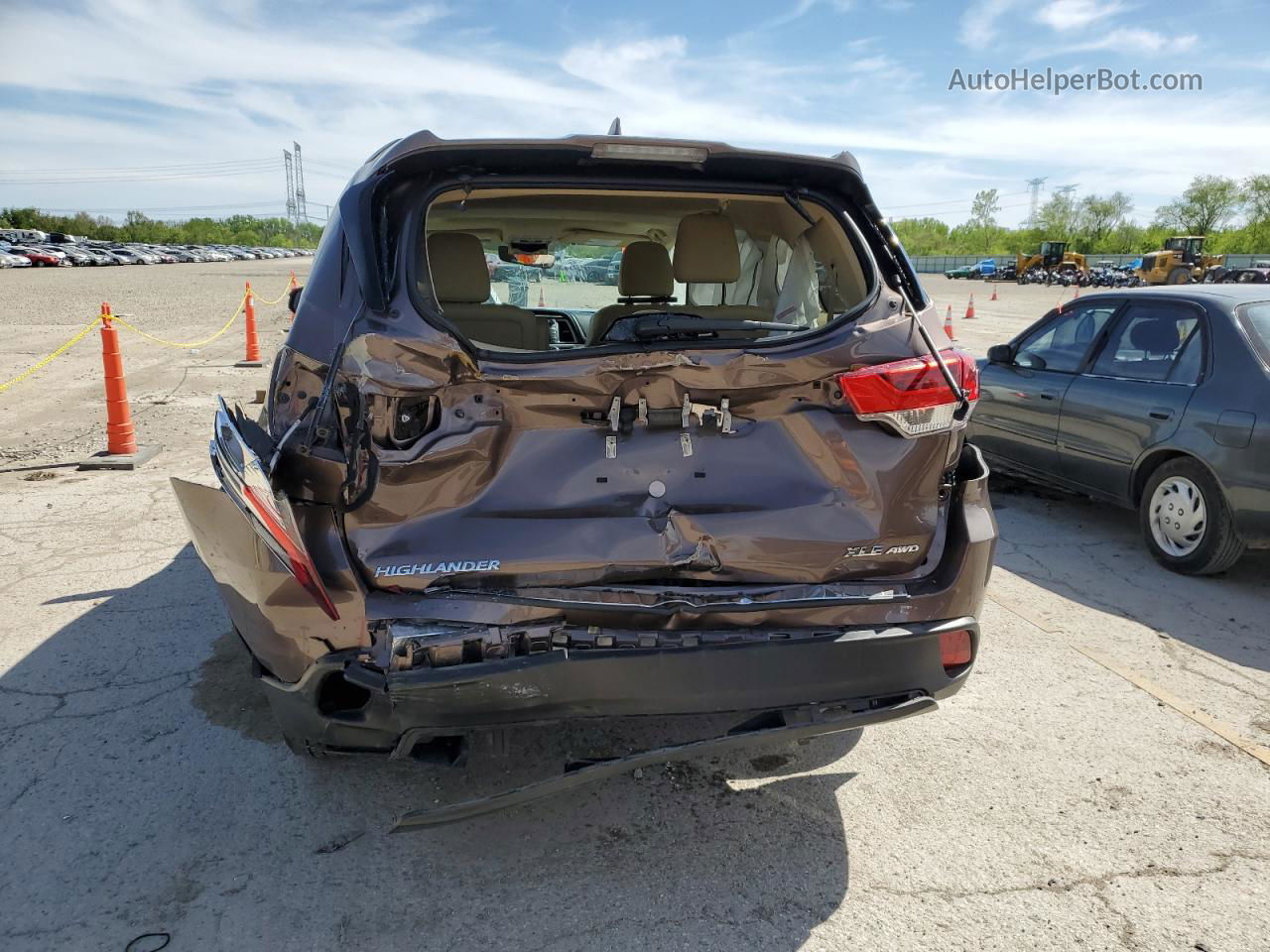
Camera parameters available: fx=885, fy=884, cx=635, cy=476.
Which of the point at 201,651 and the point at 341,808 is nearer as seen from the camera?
the point at 341,808

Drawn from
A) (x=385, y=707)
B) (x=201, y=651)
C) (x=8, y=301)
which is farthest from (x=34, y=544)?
(x=8, y=301)

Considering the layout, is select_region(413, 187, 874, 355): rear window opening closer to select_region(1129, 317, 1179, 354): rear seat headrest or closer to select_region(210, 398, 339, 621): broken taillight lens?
select_region(210, 398, 339, 621): broken taillight lens

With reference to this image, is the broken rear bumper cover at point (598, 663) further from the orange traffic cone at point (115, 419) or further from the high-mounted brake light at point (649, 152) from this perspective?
the orange traffic cone at point (115, 419)

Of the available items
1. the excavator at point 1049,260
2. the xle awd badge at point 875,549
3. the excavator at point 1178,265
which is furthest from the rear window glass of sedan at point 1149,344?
the excavator at point 1049,260

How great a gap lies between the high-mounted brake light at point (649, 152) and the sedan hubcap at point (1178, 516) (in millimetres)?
3891

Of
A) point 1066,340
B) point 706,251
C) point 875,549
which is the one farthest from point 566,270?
point 875,549

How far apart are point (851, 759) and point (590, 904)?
121 cm

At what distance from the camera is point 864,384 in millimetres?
2572

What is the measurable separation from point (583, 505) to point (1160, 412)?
419 cm

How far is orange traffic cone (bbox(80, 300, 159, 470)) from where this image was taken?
7227 millimetres

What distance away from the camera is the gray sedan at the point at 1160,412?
4719 mm

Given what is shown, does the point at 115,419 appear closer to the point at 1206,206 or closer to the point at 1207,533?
the point at 1207,533

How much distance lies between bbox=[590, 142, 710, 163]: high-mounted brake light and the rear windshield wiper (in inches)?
18.7

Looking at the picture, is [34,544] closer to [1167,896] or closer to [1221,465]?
[1167,896]
